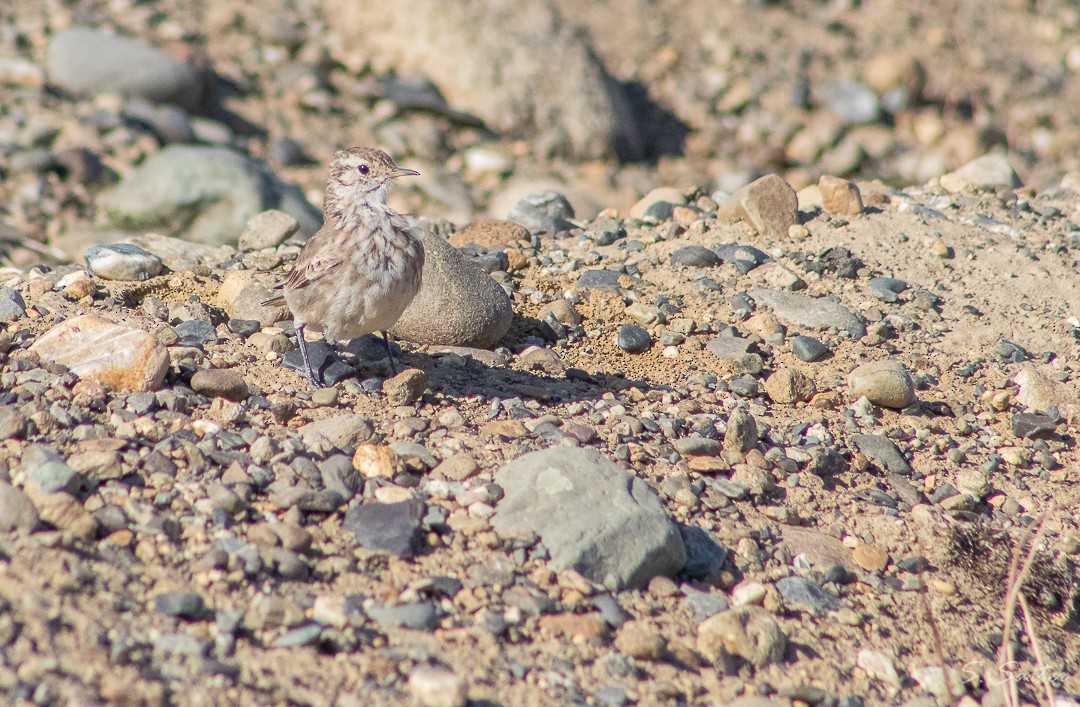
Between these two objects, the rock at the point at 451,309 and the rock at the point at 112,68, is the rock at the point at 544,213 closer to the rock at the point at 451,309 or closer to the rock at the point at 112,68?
the rock at the point at 451,309

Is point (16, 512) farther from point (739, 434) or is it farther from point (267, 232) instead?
point (267, 232)

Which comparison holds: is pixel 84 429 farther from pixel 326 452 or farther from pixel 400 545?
pixel 400 545

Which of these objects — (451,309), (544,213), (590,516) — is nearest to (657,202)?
(544,213)

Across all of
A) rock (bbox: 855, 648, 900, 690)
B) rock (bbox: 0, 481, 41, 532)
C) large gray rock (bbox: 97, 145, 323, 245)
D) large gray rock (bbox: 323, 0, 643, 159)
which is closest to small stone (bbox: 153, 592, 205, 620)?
rock (bbox: 0, 481, 41, 532)

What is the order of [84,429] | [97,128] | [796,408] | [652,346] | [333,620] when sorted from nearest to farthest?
[333,620] < [84,429] < [796,408] < [652,346] < [97,128]

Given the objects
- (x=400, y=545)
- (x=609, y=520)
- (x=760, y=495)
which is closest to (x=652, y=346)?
(x=760, y=495)

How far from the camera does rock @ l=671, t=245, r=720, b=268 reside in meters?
7.86

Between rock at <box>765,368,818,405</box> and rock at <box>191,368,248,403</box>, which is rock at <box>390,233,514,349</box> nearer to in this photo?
rock at <box>191,368,248,403</box>

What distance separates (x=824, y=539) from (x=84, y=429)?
11.8ft

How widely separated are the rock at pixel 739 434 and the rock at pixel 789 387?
2.30 ft

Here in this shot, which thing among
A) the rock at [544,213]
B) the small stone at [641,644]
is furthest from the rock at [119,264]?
the small stone at [641,644]

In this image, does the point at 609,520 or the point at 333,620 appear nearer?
the point at 333,620

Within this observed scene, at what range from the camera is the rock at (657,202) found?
8.64 metres

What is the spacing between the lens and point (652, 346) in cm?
710
